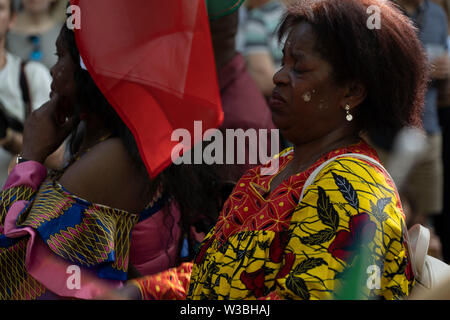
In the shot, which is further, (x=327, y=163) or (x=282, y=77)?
(x=282, y=77)

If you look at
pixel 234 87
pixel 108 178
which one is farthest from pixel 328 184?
pixel 234 87

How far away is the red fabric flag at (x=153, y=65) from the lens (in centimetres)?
203

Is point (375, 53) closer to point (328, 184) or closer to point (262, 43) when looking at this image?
point (328, 184)

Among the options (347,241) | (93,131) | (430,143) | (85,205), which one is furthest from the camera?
(430,143)

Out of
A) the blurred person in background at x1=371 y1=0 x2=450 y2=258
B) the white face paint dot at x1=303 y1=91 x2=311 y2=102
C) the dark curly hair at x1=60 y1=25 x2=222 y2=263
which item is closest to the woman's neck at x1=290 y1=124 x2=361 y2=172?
the white face paint dot at x1=303 y1=91 x2=311 y2=102

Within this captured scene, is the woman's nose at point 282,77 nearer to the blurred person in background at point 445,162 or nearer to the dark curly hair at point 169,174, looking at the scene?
the dark curly hair at point 169,174

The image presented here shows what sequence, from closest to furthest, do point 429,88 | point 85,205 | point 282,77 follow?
point 282,77, point 85,205, point 429,88

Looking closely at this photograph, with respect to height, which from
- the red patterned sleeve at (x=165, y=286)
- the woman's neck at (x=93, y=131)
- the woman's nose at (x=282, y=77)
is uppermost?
the woman's nose at (x=282, y=77)

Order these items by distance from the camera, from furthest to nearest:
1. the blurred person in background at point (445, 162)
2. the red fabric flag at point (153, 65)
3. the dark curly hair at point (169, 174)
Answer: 1. the blurred person in background at point (445, 162)
2. the dark curly hair at point (169, 174)
3. the red fabric flag at point (153, 65)

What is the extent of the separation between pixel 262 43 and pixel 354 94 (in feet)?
8.37

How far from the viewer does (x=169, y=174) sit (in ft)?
8.07

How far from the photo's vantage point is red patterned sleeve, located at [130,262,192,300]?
6.76ft

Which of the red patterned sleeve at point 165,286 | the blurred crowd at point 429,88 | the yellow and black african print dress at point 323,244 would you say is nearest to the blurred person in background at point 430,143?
the blurred crowd at point 429,88

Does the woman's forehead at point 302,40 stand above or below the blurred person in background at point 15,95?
above
